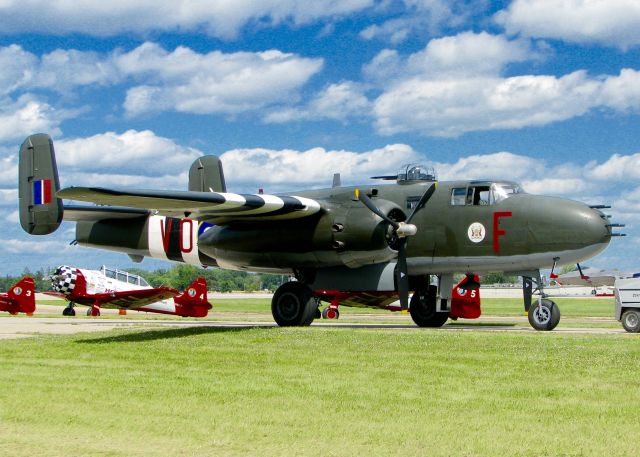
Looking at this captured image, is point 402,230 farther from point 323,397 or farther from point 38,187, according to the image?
point 323,397

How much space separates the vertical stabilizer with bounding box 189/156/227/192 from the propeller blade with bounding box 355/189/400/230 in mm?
10286

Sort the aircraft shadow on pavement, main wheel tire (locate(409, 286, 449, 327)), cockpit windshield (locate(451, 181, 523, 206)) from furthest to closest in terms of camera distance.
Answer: main wheel tire (locate(409, 286, 449, 327)) → cockpit windshield (locate(451, 181, 523, 206)) → the aircraft shadow on pavement

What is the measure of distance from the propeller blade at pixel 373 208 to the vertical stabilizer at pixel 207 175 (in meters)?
10.3

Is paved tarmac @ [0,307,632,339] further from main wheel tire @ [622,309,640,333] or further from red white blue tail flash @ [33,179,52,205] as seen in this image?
red white blue tail flash @ [33,179,52,205]

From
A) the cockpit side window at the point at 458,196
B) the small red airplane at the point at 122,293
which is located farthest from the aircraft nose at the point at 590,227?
the small red airplane at the point at 122,293

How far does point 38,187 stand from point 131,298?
19.5 metres

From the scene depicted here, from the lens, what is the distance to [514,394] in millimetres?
10992

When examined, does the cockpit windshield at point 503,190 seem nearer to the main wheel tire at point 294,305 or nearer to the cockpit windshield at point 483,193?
the cockpit windshield at point 483,193

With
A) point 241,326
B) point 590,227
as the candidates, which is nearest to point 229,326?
point 241,326

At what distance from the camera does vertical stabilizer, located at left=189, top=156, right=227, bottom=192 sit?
99.9 ft

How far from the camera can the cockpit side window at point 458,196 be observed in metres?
22.5

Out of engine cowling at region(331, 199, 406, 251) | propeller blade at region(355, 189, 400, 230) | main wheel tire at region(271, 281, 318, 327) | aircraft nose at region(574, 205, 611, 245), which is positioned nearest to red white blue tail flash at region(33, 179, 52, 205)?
main wheel tire at region(271, 281, 318, 327)

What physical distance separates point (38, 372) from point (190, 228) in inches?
588

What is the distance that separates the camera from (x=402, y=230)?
69.7ft
